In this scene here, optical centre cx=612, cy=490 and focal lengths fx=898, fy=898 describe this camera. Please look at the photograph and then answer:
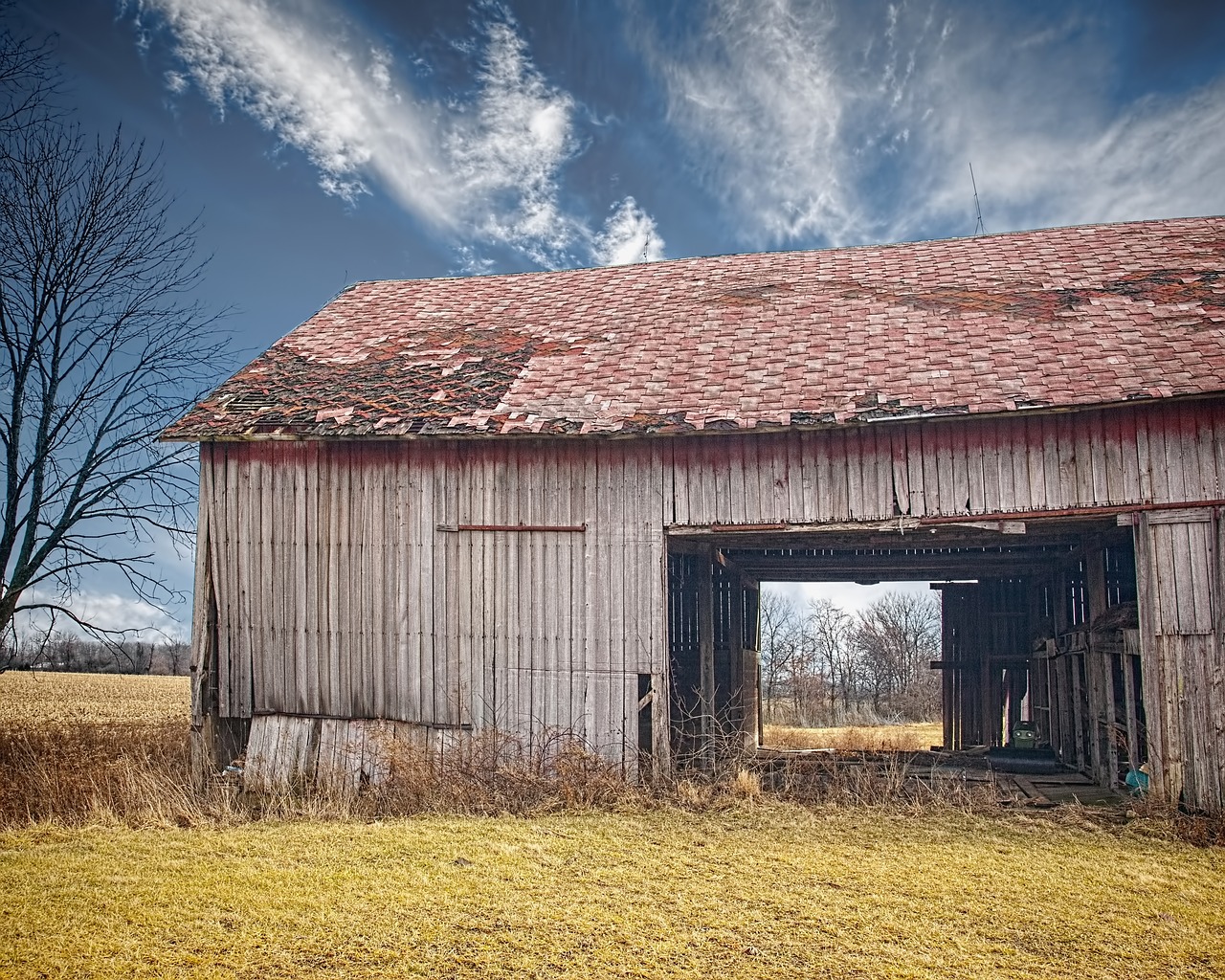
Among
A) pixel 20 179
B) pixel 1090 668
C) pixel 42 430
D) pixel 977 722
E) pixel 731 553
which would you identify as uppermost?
pixel 20 179

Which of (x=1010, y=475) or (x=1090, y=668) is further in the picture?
(x=1090, y=668)

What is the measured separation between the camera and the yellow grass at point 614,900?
17.5ft

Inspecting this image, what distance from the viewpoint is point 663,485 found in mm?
10320

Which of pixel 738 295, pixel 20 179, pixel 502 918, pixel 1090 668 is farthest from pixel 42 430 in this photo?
pixel 1090 668

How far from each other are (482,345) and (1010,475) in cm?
718

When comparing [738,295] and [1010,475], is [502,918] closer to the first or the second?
[1010,475]

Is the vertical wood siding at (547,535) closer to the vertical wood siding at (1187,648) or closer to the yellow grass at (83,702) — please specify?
the vertical wood siding at (1187,648)

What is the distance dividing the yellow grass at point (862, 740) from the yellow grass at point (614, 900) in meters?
8.64

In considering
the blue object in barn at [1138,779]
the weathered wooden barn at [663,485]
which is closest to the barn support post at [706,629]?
the weathered wooden barn at [663,485]

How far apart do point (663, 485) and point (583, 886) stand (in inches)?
189

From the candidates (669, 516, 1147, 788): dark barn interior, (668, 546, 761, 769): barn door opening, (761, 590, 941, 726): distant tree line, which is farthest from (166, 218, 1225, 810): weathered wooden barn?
(761, 590, 941, 726): distant tree line

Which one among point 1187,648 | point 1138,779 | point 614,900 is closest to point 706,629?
point 1138,779

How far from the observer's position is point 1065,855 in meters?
7.70

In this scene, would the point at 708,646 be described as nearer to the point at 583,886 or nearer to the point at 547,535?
the point at 547,535
